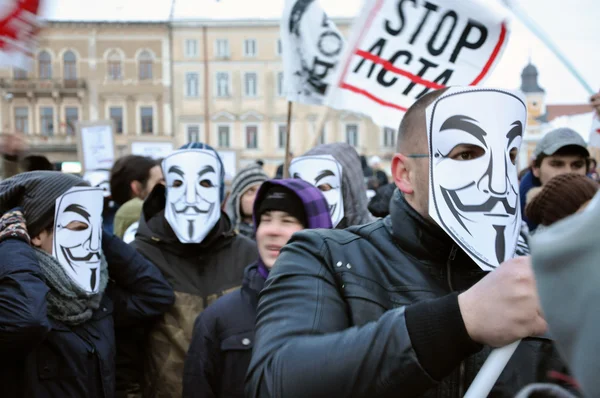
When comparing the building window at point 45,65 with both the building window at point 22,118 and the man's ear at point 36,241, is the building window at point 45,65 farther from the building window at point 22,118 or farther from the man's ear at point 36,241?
the man's ear at point 36,241

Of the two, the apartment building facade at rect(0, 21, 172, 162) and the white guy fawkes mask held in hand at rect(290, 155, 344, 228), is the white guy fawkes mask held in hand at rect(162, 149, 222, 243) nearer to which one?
the white guy fawkes mask held in hand at rect(290, 155, 344, 228)

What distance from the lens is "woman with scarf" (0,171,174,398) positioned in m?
2.82

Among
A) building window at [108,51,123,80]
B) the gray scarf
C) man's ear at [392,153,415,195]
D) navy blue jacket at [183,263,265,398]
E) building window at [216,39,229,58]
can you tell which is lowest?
navy blue jacket at [183,263,265,398]

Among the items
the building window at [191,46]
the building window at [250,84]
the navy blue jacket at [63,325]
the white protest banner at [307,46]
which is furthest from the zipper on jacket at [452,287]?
the building window at [191,46]

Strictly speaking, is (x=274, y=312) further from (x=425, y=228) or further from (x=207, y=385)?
(x=207, y=385)

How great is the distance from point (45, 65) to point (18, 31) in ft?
154

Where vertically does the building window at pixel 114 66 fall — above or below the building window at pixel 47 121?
above

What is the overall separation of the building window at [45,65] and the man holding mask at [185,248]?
45.1 metres

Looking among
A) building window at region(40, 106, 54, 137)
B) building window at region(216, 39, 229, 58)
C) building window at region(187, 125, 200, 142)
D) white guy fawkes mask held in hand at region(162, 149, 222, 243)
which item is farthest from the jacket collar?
building window at region(40, 106, 54, 137)

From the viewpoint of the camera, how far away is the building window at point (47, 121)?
45656 millimetres

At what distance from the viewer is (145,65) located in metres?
45.8

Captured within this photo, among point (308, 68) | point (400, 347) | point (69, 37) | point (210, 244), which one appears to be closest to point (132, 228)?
point (210, 244)

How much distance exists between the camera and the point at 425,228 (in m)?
1.75

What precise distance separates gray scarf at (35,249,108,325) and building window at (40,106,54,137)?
147ft
